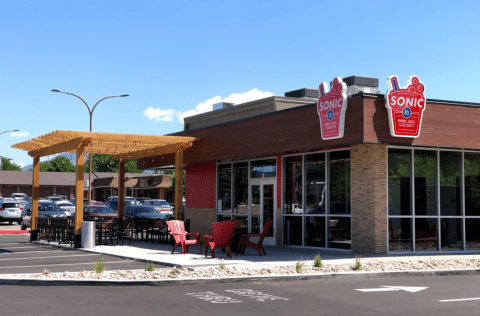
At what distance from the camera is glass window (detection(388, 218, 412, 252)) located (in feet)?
62.6

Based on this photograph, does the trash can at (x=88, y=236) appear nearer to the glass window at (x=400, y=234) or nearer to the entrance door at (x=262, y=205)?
the entrance door at (x=262, y=205)

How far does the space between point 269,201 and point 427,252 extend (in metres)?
5.98

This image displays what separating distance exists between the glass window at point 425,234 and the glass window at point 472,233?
4.15 ft

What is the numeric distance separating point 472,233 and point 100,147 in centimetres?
1391

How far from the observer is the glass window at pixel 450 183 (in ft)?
65.7

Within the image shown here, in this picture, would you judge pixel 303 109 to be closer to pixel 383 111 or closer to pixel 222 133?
pixel 383 111

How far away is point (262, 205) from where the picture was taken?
924 inches

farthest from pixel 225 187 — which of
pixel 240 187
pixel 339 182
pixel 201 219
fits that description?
pixel 339 182

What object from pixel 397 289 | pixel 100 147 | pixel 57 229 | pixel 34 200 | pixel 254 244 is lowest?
pixel 397 289

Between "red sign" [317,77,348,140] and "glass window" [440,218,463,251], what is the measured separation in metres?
4.78

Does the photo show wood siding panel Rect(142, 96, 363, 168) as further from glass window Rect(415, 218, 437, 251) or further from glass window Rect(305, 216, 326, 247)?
glass window Rect(415, 218, 437, 251)

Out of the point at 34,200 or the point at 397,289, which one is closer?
the point at 397,289

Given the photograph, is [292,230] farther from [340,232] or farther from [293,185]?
[340,232]

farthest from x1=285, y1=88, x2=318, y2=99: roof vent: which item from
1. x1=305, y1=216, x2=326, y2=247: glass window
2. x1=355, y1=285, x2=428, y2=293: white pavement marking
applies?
x1=355, y1=285, x2=428, y2=293: white pavement marking
